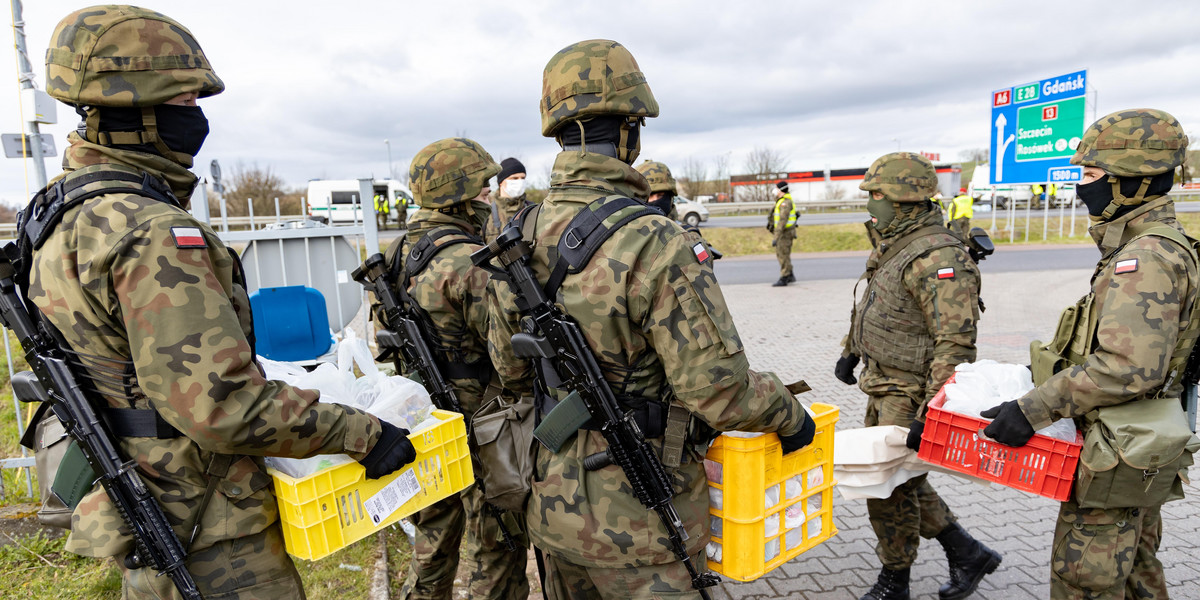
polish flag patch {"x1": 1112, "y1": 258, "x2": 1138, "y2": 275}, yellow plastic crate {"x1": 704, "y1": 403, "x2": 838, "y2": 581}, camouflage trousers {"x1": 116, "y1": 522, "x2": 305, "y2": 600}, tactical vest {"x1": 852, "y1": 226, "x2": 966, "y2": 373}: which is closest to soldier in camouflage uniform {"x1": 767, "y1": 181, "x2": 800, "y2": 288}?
tactical vest {"x1": 852, "y1": 226, "x2": 966, "y2": 373}

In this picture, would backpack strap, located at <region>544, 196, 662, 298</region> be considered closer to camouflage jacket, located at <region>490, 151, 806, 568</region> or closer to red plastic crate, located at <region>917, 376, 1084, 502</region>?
camouflage jacket, located at <region>490, 151, 806, 568</region>

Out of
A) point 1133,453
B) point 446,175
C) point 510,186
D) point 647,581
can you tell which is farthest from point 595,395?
point 510,186

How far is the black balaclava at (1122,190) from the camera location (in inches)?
103

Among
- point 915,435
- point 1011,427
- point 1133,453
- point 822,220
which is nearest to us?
point 1133,453

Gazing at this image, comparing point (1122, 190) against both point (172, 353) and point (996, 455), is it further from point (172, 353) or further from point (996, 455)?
point (172, 353)

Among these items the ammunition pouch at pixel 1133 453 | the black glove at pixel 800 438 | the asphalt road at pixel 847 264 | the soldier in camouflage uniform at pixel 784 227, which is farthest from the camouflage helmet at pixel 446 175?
the asphalt road at pixel 847 264

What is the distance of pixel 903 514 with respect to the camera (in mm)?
3379

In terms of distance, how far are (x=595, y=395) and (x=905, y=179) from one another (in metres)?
2.33

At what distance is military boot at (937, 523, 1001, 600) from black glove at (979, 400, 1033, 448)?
47.0 inches

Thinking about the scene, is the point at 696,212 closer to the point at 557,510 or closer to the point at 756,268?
the point at 756,268

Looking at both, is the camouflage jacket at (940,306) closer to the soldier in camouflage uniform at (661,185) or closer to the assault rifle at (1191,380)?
the assault rifle at (1191,380)

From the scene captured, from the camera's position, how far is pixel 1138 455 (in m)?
2.31

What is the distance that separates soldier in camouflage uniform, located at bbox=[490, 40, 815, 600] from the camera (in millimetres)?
1971

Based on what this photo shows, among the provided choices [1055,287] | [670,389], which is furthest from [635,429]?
[1055,287]
